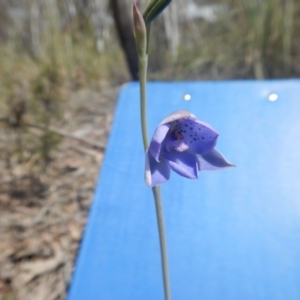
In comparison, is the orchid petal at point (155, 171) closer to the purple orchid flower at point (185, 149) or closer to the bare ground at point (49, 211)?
the purple orchid flower at point (185, 149)

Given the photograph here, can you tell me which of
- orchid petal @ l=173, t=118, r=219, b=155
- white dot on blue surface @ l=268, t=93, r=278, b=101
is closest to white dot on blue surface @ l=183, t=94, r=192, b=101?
white dot on blue surface @ l=268, t=93, r=278, b=101

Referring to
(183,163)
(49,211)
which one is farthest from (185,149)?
(49,211)

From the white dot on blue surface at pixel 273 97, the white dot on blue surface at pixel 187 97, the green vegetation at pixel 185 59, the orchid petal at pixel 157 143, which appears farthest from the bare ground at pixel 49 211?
the orchid petal at pixel 157 143

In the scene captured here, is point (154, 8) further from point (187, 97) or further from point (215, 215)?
point (187, 97)

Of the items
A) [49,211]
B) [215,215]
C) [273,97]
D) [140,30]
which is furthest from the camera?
[49,211]

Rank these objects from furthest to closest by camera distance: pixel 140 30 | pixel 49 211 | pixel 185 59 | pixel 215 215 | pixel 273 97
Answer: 1. pixel 185 59
2. pixel 49 211
3. pixel 273 97
4. pixel 215 215
5. pixel 140 30

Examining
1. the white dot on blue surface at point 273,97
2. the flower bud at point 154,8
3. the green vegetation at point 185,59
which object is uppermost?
the green vegetation at point 185,59

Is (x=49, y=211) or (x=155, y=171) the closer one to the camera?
(x=155, y=171)

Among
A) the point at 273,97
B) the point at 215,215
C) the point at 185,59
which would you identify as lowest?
the point at 215,215
